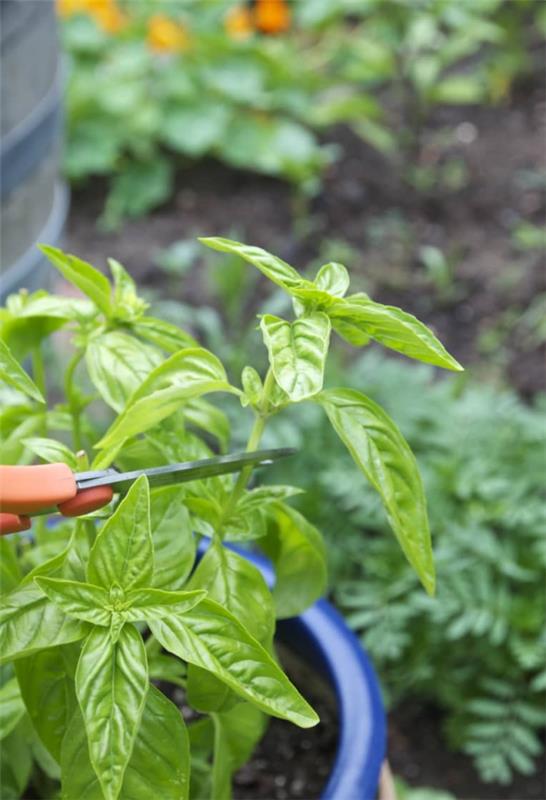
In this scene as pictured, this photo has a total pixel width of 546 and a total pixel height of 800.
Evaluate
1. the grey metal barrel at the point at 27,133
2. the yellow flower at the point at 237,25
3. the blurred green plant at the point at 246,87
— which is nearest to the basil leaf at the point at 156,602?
the grey metal barrel at the point at 27,133

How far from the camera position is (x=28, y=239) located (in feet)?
6.54

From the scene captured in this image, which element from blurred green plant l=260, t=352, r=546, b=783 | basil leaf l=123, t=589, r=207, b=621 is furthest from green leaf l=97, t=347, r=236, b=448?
blurred green plant l=260, t=352, r=546, b=783

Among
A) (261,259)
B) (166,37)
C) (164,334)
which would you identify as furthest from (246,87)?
(261,259)

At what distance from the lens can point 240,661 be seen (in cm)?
72

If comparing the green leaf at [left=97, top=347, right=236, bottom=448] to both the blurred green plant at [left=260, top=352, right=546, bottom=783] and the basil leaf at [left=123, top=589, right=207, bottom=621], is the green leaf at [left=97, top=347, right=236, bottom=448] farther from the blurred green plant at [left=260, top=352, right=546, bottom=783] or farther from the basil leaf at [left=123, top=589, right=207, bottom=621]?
the blurred green plant at [left=260, top=352, right=546, bottom=783]

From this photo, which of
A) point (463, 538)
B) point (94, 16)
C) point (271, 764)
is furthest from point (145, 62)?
point (271, 764)

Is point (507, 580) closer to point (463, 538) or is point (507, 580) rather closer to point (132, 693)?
point (463, 538)

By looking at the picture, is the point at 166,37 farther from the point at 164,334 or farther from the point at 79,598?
the point at 79,598

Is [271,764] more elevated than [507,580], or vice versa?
[271,764]

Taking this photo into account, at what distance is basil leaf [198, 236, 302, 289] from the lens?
743mm

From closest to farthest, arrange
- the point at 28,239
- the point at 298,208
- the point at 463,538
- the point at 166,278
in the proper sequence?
the point at 463,538 → the point at 28,239 → the point at 166,278 → the point at 298,208

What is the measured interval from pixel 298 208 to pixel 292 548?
184 centimetres

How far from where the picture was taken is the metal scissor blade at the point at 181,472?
2.52ft

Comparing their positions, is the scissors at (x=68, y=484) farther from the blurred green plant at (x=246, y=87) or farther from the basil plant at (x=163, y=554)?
the blurred green plant at (x=246, y=87)
